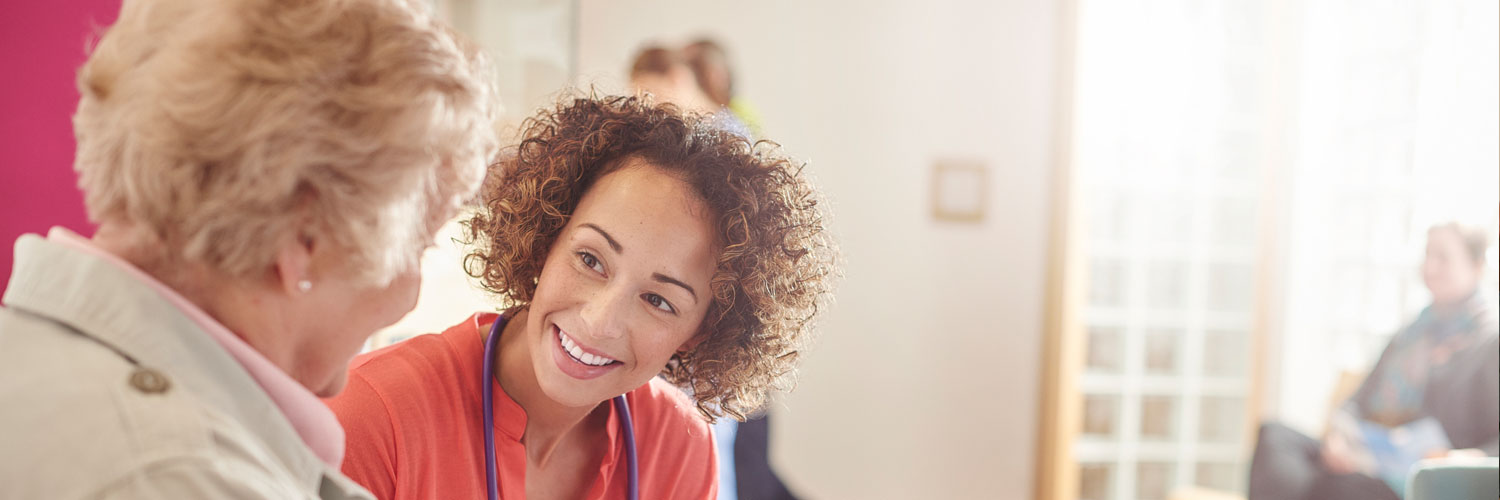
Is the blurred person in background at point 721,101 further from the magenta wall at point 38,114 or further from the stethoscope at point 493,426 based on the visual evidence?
the magenta wall at point 38,114

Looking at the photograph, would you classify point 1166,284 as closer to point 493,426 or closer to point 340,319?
point 493,426

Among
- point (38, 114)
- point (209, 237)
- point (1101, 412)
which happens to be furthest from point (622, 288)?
point (1101, 412)

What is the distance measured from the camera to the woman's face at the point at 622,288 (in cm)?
115

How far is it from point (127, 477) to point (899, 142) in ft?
12.1

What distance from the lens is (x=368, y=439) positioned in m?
1.08

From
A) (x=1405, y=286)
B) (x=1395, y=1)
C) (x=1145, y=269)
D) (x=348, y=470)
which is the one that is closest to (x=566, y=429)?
(x=348, y=470)

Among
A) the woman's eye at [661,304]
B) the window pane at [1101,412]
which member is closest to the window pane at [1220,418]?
the window pane at [1101,412]

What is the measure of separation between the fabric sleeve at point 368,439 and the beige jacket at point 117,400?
1.02ft

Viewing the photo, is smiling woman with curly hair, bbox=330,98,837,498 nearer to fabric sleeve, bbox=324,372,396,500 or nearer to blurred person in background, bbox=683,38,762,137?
fabric sleeve, bbox=324,372,396,500

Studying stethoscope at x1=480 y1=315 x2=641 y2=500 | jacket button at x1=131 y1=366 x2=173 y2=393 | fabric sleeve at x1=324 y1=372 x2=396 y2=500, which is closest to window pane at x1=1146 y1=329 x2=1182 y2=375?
stethoscope at x1=480 y1=315 x2=641 y2=500

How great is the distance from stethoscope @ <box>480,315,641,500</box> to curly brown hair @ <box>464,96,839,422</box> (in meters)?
0.10

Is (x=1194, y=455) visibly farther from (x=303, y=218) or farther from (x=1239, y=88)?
(x=303, y=218)

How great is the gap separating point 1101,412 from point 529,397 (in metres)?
3.45

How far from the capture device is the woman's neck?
125cm
